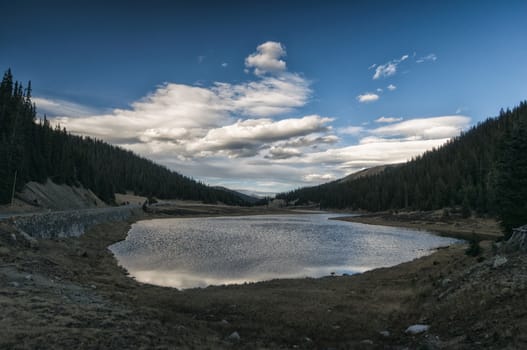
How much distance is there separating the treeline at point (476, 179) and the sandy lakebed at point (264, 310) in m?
13.8

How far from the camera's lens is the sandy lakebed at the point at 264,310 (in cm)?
1250

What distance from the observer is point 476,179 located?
446 feet

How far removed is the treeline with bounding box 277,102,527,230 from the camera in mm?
35188

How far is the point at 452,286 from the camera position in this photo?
20688mm

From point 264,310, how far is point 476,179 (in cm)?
14256

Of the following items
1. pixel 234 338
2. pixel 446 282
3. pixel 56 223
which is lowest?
pixel 234 338

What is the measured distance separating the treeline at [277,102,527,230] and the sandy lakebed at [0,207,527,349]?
45.3ft

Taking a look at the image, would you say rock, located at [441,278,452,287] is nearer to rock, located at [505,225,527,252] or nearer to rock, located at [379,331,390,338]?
rock, located at [505,225,527,252]

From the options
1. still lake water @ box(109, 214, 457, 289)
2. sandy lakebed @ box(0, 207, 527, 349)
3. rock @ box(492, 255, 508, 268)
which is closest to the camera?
sandy lakebed @ box(0, 207, 527, 349)

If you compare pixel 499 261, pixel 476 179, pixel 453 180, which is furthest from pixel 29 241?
pixel 476 179

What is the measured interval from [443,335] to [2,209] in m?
66.8

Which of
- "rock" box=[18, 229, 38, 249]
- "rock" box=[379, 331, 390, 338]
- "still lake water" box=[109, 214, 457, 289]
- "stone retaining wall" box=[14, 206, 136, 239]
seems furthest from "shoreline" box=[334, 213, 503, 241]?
"rock" box=[18, 229, 38, 249]

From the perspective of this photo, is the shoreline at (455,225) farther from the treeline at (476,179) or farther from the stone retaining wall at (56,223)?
the stone retaining wall at (56,223)

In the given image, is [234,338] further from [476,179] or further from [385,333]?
[476,179]
